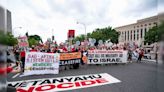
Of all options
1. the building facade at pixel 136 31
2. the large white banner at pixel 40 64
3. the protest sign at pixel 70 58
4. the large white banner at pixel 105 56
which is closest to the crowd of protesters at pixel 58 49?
the protest sign at pixel 70 58

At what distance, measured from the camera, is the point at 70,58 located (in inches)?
522

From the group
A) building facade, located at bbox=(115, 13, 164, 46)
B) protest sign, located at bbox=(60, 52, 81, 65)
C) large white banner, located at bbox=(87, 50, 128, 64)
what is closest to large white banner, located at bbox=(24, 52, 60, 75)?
protest sign, located at bbox=(60, 52, 81, 65)

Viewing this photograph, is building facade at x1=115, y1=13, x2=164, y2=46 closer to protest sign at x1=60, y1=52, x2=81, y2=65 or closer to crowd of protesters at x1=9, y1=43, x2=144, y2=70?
crowd of protesters at x1=9, y1=43, x2=144, y2=70

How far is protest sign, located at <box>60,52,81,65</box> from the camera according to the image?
12.8 metres

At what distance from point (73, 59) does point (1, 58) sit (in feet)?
41.2

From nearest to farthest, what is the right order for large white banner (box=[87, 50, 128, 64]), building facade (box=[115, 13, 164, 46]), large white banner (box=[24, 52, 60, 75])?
large white banner (box=[24, 52, 60, 75]) < large white banner (box=[87, 50, 128, 64]) < building facade (box=[115, 13, 164, 46])

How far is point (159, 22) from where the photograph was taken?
0.98m

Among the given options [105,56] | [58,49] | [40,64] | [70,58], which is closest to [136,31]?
[105,56]

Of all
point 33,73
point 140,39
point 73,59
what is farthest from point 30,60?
point 140,39

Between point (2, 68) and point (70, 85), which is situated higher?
point (2, 68)

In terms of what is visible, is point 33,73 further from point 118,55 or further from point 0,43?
point 0,43

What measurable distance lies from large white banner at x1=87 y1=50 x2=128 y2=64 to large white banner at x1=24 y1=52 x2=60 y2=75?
4.57 m

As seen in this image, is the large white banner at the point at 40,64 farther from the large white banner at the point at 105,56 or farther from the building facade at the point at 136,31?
the building facade at the point at 136,31

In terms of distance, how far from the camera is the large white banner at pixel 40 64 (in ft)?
34.2
